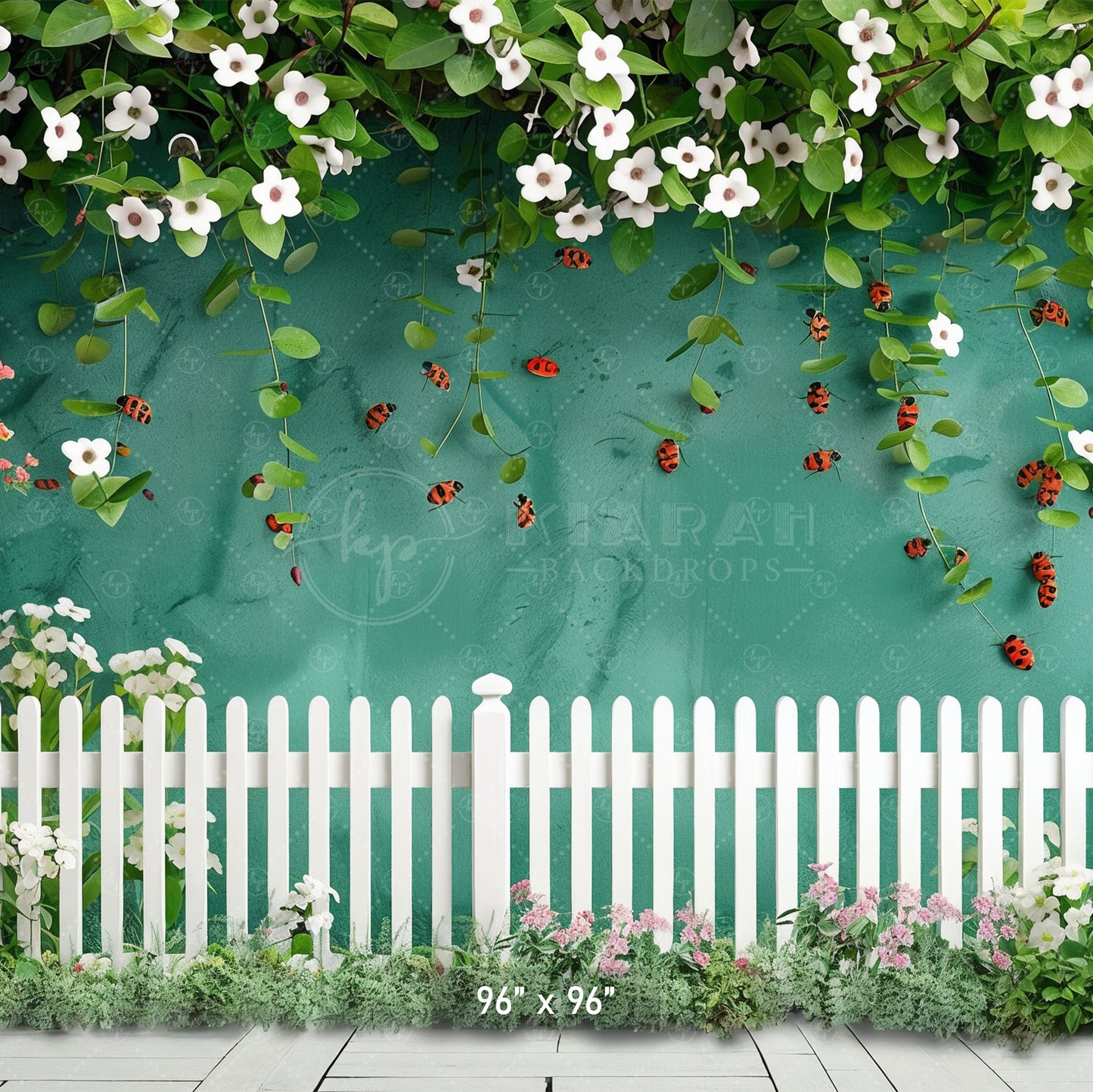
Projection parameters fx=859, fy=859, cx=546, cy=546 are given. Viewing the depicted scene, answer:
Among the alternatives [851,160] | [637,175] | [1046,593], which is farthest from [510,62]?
[1046,593]

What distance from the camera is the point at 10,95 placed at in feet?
7.27

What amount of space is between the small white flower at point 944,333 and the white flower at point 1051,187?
1.18 ft

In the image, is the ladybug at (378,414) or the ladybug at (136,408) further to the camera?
the ladybug at (378,414)

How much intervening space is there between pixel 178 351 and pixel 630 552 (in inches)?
60.5

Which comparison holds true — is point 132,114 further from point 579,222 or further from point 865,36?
point 865,36

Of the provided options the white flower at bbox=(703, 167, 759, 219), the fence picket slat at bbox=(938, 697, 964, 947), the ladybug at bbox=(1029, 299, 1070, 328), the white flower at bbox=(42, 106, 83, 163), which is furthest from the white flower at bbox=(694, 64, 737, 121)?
the fence picket slat at bbox=(938, 697, 964, 947)

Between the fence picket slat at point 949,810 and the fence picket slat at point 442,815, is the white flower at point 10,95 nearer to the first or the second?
the fence picket slat at point 442,815

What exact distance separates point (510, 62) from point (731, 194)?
0.63m

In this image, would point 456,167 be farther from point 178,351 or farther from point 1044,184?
point 1044,184

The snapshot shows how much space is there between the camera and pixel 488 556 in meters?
2.64

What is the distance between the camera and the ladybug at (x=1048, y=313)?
2.56 meters

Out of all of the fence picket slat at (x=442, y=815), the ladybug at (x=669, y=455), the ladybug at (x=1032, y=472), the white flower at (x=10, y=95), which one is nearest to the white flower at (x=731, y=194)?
the ladybug at (x=669, y=455)

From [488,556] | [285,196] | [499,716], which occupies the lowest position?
[499,716]

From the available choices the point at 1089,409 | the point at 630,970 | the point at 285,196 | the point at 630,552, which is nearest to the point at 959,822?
the point at 630,970
